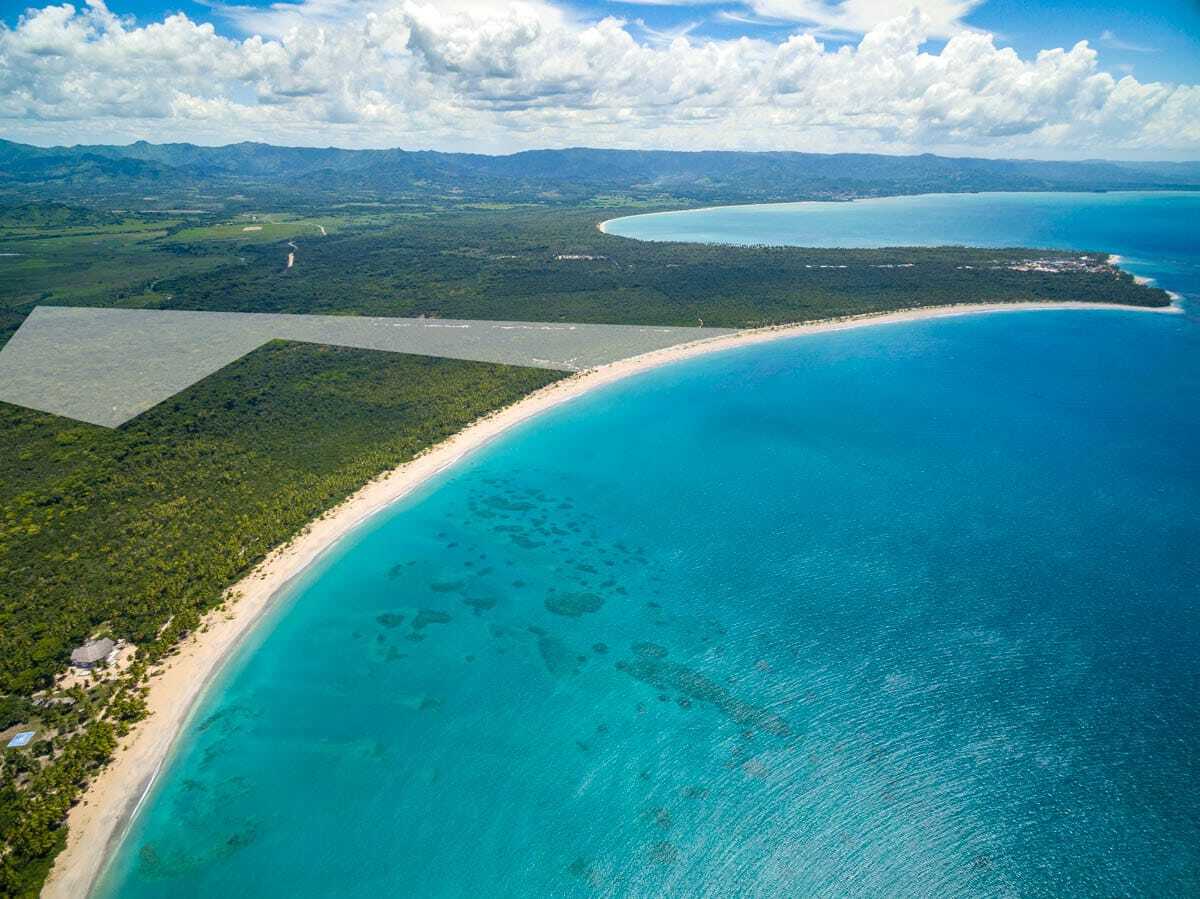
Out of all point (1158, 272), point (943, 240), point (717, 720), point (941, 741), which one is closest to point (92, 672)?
point (717, 720)

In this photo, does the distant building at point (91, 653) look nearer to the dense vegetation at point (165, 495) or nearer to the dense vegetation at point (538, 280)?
the dense vegetation at point (165, 495)

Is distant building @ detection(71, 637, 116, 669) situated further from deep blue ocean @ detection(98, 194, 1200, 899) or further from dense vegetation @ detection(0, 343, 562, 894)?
deep blue ocean @ detection(98, 194, 1200, 899)

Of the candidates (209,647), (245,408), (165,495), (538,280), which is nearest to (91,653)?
(209,647)

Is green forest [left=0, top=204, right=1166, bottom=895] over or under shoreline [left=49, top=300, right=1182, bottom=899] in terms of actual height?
over
